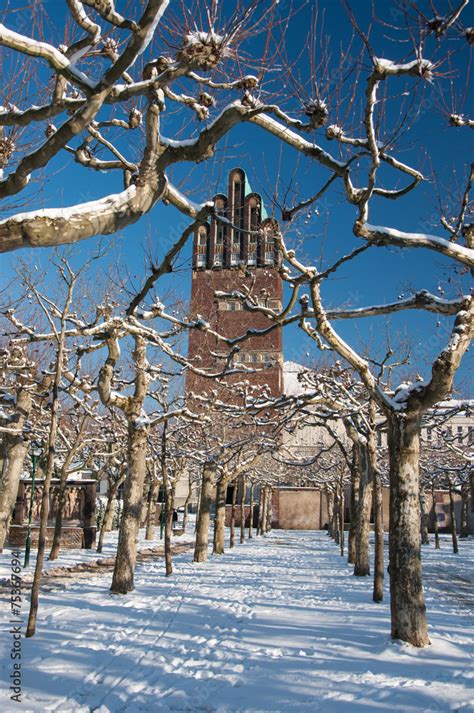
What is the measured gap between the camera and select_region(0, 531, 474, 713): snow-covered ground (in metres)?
5.48

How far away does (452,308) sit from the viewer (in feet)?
26.8

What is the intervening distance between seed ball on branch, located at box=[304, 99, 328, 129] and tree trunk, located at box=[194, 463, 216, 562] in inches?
673

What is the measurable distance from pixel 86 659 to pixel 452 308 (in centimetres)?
666

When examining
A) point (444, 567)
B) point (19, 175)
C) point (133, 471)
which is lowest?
point (444, 567)

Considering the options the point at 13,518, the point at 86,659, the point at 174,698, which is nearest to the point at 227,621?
the point at 86,659

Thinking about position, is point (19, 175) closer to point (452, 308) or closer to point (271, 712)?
point (271, 712)

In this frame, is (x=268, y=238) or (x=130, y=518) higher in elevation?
(x=268, y=238)

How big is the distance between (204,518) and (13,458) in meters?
8.10

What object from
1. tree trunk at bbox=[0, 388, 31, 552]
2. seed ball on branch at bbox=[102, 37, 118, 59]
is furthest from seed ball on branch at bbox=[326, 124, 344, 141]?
tree trunk at bbox=[0, 388, 31, 552]

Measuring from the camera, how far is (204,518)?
21547 mm

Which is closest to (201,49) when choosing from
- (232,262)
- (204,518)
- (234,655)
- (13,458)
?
(232,262)

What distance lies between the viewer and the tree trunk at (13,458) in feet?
51.4

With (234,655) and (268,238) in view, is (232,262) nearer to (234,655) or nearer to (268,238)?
(268,238)

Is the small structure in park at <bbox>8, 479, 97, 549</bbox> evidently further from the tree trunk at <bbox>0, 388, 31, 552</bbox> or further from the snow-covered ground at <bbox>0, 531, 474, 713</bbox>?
the snow-covered ground at <bbox>0, 531, 474, 713</bbox>
